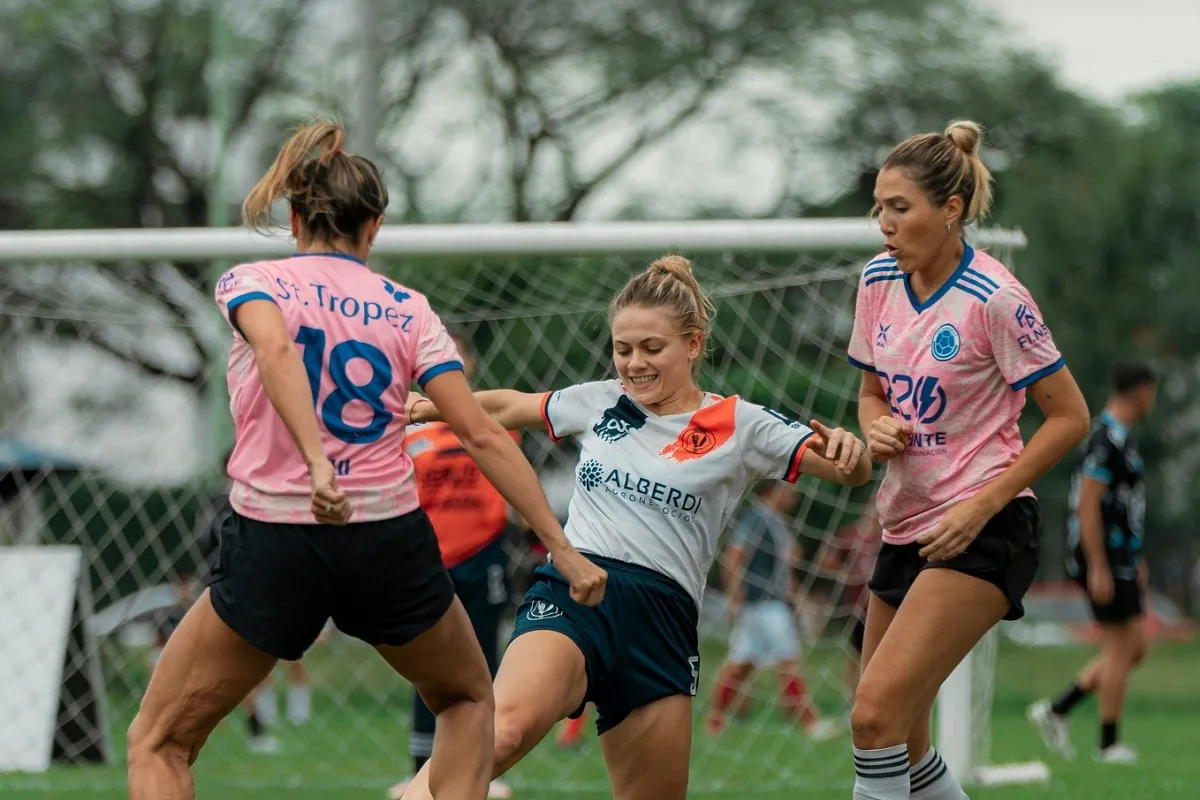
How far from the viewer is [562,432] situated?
4.76m

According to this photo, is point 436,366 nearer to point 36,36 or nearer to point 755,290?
point 755,290

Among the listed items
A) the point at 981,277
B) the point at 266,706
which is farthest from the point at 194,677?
the point at 266,706

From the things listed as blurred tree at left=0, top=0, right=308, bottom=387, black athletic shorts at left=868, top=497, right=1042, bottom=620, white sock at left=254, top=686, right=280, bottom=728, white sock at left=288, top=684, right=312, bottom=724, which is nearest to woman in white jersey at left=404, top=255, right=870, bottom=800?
black athletic shorts at left=868, top=497, right=1042, bottom=620

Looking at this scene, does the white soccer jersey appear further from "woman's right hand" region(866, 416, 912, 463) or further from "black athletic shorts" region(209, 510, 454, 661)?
"black athletic shorts" region(209, 510, 454, 661)

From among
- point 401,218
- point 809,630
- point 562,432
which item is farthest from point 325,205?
point 401,218

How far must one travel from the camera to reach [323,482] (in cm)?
377

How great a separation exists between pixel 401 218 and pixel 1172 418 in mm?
11164

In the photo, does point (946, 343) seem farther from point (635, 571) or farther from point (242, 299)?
point (242, 299)

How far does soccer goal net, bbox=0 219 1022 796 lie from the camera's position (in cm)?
787

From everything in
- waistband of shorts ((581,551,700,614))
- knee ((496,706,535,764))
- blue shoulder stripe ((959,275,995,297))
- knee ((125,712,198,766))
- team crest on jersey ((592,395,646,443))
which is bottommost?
knee ((496,706,535,764))

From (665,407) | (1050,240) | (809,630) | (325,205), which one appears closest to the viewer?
(325,205)

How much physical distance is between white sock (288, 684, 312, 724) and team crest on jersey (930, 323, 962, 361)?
7.74 metres

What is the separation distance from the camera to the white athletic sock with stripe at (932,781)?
15.9 ft

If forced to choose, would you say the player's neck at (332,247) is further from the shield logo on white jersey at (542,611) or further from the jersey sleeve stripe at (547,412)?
the shield logo on white jersey at (542,611)
